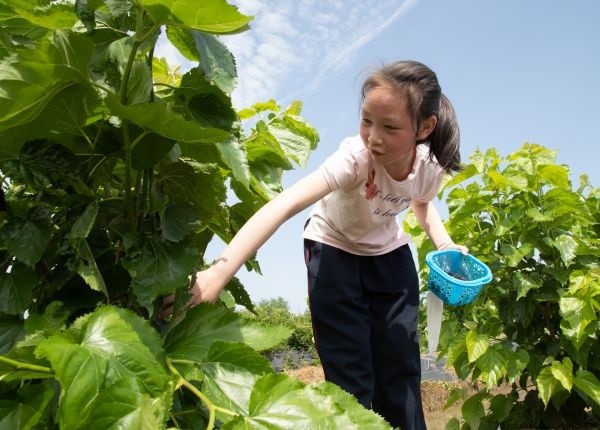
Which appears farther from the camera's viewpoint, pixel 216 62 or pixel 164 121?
pixel 216 62

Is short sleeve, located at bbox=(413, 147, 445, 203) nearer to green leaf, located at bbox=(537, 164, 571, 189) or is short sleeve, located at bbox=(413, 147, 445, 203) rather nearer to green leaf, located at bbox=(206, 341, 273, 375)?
green leaf, located at bbox=(537, 164, 571, 189)

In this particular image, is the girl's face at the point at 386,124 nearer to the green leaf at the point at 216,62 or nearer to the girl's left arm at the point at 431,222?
the girl's left arm at the point at 431,222

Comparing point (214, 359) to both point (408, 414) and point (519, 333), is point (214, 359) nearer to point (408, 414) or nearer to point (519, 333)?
point (408, 414)

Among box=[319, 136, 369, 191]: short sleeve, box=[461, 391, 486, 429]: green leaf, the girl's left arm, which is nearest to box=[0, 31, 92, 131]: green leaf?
box=[319, 136, 369, 191]: short sleeve

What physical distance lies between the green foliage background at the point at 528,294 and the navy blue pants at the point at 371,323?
767 mm

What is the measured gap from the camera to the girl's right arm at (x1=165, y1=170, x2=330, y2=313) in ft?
3.06

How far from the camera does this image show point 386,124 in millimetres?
1524

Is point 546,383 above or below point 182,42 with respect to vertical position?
below

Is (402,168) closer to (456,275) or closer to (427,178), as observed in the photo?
(427,178)

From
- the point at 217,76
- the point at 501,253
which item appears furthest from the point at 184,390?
the point at 501,253

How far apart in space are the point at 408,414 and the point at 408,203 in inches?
24.7

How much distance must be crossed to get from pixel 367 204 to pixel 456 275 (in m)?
0.42

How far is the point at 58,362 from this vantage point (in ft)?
1.66

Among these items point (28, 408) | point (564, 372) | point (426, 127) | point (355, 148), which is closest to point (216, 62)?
point (28, 408)
